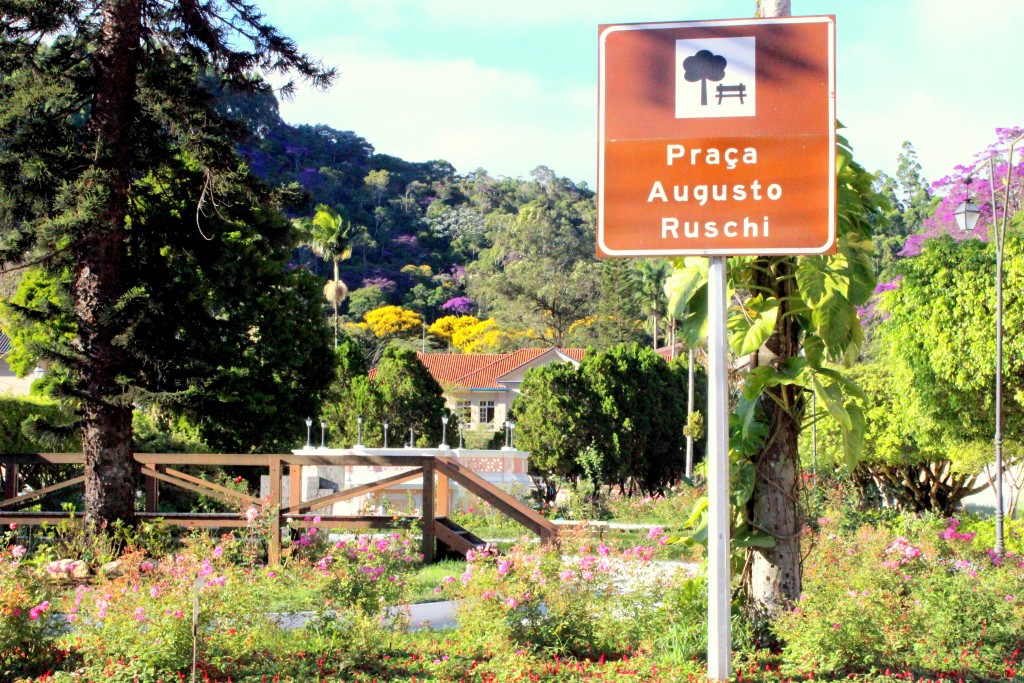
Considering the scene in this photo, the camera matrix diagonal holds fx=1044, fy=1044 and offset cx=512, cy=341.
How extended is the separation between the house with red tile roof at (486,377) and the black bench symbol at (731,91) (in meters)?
48.9

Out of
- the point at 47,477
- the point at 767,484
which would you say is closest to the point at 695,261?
the point at 767,484

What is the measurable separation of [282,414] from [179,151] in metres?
10.1

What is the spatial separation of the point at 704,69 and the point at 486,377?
5139 centimetres

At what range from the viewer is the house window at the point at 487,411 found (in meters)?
57.6

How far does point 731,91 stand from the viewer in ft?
18.3

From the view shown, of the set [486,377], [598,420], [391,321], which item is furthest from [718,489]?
[391,321]

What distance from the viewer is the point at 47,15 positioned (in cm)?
1171

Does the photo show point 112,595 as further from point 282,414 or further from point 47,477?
point 282,414

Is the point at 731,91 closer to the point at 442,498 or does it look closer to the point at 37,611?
the point at 37,611

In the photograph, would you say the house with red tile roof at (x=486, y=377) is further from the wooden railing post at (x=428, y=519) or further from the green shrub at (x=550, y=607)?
the green shrub at (x=550, y=607)

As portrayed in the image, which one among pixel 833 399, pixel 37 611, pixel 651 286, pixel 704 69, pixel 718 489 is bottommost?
pixel 37 611

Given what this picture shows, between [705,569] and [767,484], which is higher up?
[767,484]

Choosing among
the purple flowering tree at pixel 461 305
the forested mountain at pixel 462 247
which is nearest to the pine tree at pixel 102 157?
the forested mountain at pixel 462 247

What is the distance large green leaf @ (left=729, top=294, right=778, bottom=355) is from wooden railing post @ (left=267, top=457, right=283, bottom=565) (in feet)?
18.1
